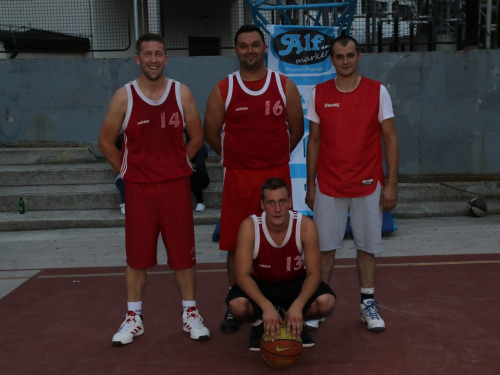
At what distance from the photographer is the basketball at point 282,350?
389 cm

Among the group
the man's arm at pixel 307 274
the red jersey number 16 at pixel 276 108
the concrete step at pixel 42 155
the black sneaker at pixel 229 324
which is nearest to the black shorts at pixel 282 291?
the man's arm at pixel 307 274

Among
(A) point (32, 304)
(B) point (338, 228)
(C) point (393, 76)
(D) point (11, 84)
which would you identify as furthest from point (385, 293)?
(D) point (11, 84)

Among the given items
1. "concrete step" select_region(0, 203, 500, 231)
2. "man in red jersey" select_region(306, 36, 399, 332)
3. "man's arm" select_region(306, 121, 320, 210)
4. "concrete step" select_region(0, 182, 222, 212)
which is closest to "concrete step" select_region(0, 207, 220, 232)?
"concrete step" select_region(0, 203, 500, 231)

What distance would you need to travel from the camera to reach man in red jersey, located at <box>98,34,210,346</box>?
4387mm

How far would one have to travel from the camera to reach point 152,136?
14.5ft

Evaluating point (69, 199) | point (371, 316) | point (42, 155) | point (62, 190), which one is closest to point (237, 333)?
point (371, 316)

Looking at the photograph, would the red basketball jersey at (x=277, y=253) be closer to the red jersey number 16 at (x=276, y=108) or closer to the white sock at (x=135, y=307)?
the red jersey number 16 at (x=276, y=108)

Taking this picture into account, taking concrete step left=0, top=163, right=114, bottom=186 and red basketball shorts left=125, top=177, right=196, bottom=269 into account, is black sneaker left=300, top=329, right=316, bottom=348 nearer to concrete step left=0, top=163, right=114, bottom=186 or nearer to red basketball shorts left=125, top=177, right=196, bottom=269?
red basketball shorts left=125, top=177, right=196, bottom=269

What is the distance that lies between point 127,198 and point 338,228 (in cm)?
149

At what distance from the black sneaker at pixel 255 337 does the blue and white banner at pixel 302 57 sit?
361cm

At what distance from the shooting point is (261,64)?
4.55 metres

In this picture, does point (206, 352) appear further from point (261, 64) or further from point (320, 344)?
point (261, 64)

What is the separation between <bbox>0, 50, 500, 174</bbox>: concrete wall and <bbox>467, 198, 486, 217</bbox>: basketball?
131cm

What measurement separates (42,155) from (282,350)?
7.07 metres
